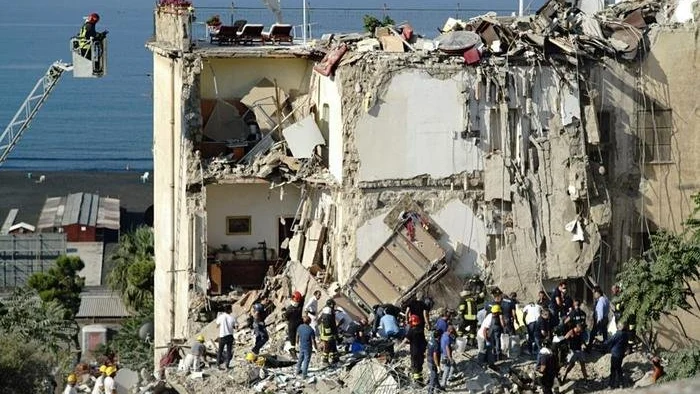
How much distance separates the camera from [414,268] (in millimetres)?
36969

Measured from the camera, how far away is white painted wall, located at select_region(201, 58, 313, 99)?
40.8m

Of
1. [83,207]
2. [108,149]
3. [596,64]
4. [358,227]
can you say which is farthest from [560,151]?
[108,149]

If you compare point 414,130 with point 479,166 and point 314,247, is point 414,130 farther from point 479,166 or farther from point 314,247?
point 314,247

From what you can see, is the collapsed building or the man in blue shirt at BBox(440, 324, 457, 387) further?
the collapsed building

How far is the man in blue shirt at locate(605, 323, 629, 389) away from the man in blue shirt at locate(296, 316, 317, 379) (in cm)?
541

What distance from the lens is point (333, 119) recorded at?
38.3 metres

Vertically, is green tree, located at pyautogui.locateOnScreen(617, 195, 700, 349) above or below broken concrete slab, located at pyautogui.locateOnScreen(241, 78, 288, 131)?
below

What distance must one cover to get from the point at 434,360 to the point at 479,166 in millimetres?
7402

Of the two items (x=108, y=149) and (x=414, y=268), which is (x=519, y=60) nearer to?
(x=414, y=268)

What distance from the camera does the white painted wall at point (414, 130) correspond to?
3688cm

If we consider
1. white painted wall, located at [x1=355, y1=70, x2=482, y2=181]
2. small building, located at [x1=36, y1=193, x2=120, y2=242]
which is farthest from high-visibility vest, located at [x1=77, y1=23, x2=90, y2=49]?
small building, located at [x1=36, y1=193, x2=120, y2=242]

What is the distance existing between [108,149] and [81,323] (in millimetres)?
86745

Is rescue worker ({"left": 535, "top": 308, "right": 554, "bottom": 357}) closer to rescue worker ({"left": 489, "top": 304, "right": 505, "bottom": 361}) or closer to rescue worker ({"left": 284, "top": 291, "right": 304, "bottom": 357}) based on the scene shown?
rescue worker ({"left": 489, "top": 304, "right": 505, "bottom": 361})

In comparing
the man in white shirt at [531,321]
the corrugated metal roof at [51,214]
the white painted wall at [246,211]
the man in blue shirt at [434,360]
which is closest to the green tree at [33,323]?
the white painted wall at [246,211]
